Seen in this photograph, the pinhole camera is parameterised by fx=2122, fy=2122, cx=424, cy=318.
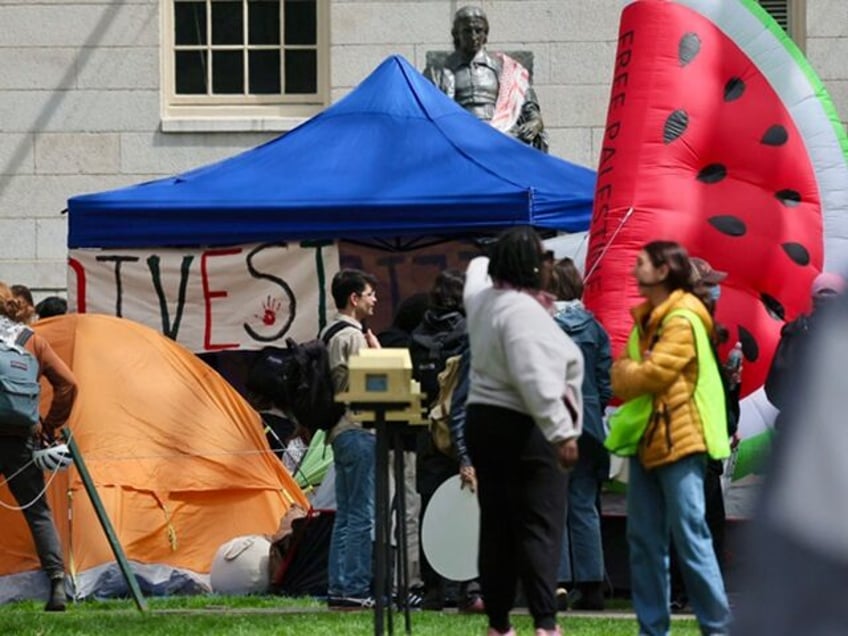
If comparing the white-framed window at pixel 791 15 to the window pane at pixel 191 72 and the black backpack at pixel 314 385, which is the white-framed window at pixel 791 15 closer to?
Result: the window pane at pixel 191 72

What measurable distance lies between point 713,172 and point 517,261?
438cm

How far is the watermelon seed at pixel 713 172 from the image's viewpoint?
39.3 feet

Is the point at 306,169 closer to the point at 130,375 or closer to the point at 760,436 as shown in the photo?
the point at 130,375

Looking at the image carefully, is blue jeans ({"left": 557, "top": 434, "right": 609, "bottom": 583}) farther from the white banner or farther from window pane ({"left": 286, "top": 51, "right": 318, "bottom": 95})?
window pane ({"left": 286, "top": 51, "right": 318, "bottom": 95})

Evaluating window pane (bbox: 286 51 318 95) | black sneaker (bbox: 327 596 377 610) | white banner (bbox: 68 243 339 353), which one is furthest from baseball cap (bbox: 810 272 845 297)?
window pane (bbox: 286 51 318 95)

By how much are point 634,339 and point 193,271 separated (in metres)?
5.85

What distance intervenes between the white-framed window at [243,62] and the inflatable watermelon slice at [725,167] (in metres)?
7.09

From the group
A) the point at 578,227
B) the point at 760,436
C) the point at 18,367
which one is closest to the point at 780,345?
the point at 760,436

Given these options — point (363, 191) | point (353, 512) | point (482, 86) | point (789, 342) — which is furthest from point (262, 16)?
point (789, 342)

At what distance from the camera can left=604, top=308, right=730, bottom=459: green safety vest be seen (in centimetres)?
818

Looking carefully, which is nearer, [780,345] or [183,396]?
[780,345]

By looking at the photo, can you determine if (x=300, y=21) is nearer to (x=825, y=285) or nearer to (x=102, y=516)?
(x=102, y=516)

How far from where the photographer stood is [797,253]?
38.8 ft

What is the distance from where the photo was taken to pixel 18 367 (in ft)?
35.1
